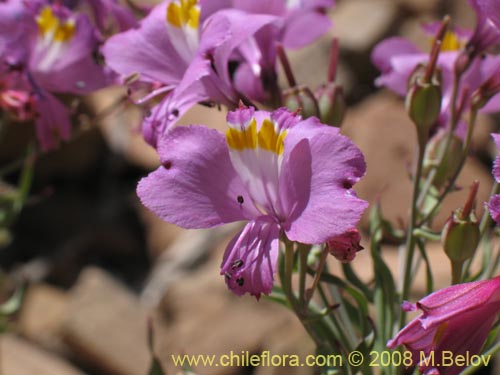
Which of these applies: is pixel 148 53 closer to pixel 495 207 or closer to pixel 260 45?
pixel 260 45

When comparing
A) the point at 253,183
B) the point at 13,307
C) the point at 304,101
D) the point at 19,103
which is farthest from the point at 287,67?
the point at 13,307

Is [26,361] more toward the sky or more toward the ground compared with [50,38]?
more toward the ground

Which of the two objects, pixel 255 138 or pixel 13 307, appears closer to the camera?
pixel 255 138

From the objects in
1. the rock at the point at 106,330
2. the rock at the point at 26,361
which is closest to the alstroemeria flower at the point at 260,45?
the rock at the point at 26,361

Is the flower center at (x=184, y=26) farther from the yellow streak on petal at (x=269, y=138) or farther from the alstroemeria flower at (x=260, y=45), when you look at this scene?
the yellow streak on petal at (x=269, y=138)

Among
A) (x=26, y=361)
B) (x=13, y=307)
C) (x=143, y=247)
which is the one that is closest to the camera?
(x=13, y=307)

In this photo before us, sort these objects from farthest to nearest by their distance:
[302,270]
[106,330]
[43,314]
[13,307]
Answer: [43,314], [106,330], [13,307], [302,270]

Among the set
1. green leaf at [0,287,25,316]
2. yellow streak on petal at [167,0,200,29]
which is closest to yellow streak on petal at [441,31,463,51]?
yellow streak on petal at [167,0,200,29]
